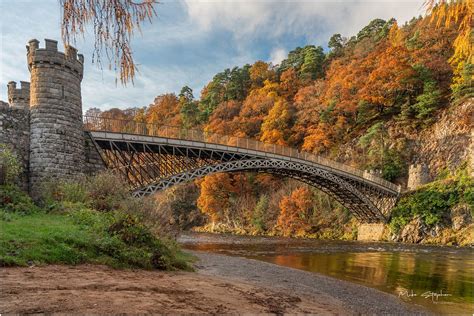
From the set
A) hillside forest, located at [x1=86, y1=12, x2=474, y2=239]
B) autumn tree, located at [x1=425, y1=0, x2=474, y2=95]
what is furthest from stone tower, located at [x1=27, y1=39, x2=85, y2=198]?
hillside forest, located at [x1=86, y1=12, x2=474, y2=239]

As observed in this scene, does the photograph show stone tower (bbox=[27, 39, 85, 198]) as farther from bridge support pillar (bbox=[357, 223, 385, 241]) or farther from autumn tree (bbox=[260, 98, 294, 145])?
autumn tree (bbox=[260, 98, 294, 145])

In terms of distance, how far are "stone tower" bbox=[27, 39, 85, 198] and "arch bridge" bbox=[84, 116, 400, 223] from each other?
189 centimetres

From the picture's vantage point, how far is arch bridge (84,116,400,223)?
2300 cm

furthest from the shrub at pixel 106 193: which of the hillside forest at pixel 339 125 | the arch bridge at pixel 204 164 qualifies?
the hillside forest at pixel 339 125

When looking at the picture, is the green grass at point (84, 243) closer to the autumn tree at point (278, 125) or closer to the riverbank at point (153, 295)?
the riverbank at point (153, 295)

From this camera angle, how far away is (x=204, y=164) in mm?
33094

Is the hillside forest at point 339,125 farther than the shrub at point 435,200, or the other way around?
the hillside forest at point 339,125

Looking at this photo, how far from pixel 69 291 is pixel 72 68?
646 inches

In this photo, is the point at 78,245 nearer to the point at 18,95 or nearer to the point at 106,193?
the point at 106,193

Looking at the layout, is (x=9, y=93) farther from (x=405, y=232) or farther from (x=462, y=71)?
(x=462, y=71)

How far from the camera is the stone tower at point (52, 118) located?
1752 centimetres

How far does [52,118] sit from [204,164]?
1675 cm

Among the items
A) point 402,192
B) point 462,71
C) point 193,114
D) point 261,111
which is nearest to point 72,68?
point 402,192

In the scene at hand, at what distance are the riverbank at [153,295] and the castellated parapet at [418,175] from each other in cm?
2987
